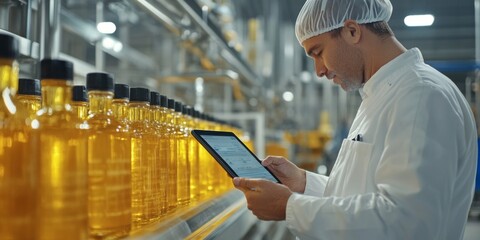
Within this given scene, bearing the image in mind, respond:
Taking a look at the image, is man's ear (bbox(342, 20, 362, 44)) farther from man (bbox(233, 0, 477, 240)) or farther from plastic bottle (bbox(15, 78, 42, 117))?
plastic bottle (bbox(15, 78, 42, 117))

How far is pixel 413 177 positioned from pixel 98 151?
67 centimetres

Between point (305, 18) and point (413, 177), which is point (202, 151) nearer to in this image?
point (305, 18)

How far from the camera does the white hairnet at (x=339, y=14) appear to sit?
1406 mm

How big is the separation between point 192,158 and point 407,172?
61 centimetres

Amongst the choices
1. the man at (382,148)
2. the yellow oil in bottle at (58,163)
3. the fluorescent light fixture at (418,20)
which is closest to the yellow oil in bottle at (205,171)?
the man at (382,148)

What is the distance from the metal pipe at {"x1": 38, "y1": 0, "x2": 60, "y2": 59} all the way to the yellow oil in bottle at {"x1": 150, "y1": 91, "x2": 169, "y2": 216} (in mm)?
288

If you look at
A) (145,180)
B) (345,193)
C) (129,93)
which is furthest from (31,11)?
(345,193)

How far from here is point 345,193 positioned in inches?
53.3

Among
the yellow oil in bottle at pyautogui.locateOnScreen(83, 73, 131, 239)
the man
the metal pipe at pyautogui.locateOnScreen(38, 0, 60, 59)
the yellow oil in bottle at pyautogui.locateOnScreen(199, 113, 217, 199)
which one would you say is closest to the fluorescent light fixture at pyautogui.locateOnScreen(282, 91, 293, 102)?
the yellow oil in bottle at pyautogui.locateOnScreen(199, 113, 217, 199)

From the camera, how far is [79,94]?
2.94 ft

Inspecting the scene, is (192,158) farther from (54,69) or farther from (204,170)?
(54,69)

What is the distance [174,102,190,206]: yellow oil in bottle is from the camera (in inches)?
51.6

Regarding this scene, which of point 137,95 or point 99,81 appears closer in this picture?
point 99,81

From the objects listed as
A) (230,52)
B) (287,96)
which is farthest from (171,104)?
(287,96)
